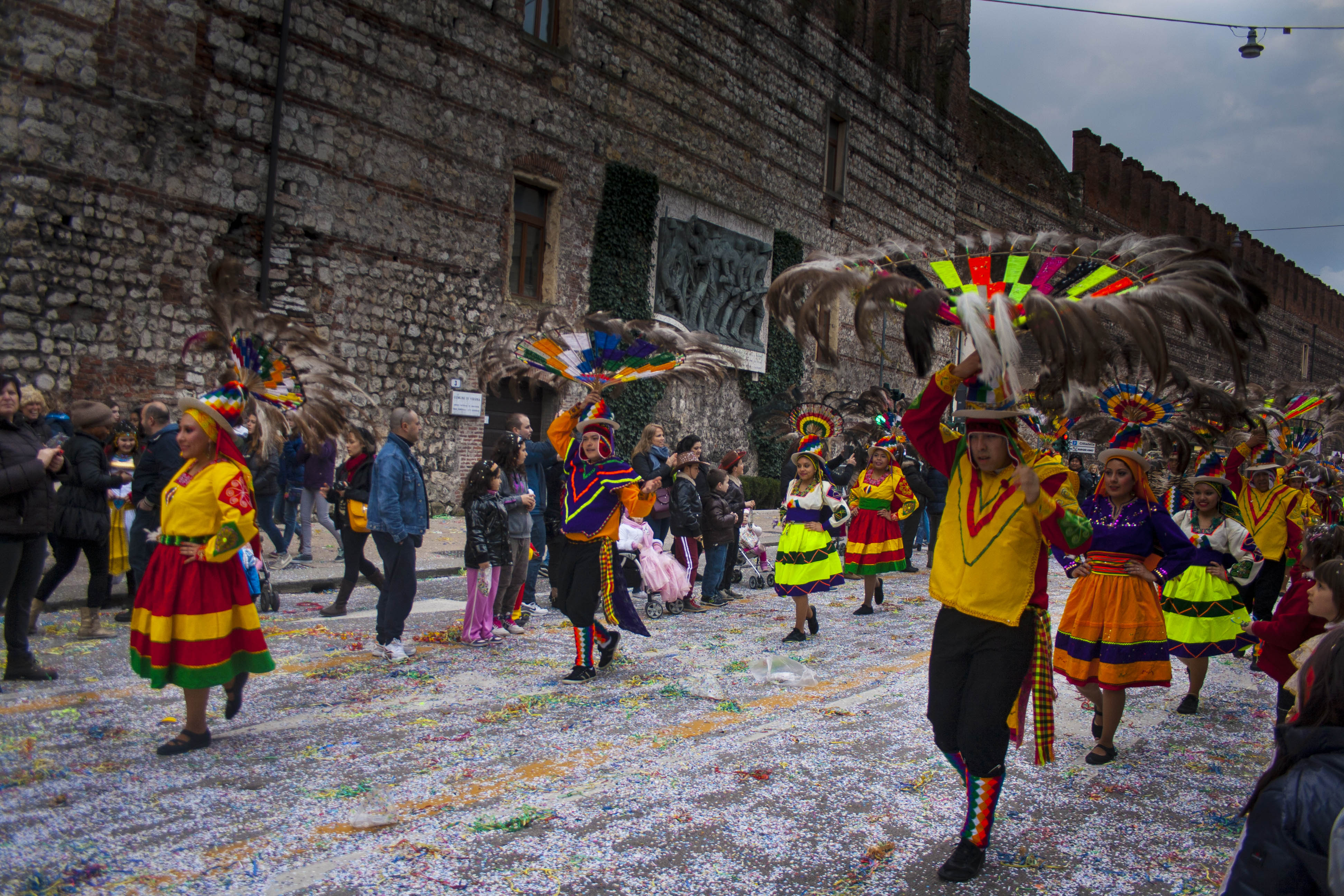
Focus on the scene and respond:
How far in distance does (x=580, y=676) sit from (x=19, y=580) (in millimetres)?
3431

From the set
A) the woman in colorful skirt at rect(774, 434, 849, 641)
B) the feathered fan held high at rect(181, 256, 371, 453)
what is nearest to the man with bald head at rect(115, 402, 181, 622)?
the feathered fan held high at rect(181, 256, 371, 453)

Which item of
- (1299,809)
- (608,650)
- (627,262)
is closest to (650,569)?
(608,650)

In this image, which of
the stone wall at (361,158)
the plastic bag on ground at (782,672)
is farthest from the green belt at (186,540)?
the stone wall at (361,158)

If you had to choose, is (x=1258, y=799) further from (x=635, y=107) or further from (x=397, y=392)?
(x=635, y=107)

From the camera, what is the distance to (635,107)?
1867cm

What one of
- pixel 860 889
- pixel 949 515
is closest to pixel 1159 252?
pixel 949 515

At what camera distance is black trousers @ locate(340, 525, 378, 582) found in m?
8.02

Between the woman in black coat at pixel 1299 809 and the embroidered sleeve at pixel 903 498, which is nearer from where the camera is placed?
the woman in black coat at pixel 1299 809

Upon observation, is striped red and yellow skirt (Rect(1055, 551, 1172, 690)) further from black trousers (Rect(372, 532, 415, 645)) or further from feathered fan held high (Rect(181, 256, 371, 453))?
feathered fan held high (Rect(181, 256, 371, 453))

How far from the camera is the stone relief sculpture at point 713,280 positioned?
2009 centimetres

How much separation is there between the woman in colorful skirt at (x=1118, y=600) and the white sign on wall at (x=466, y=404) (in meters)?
11.7

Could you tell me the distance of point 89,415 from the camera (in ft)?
21.5

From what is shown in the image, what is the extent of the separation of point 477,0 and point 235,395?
12.4m

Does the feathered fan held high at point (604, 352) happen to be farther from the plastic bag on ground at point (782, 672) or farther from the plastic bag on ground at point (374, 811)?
the plastic bag on ground at point (374, 811)
